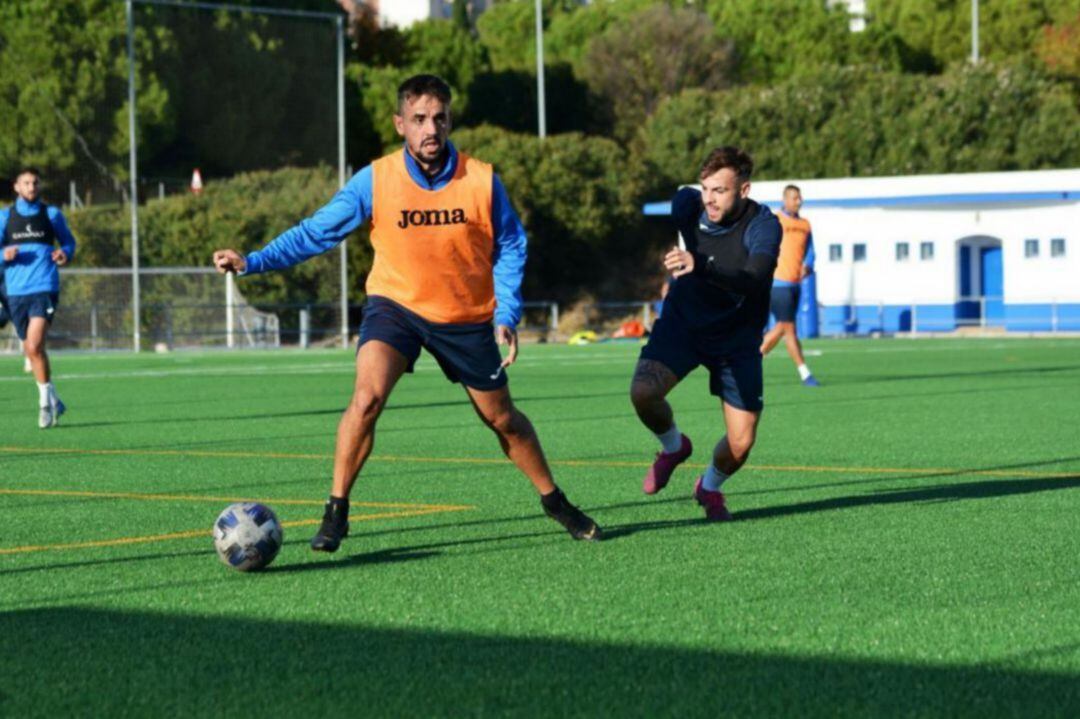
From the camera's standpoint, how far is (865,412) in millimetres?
17266

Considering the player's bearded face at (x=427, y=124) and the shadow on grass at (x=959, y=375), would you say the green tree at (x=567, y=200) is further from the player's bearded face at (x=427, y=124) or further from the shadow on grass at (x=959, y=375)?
the player's bearded face at (x=427, y=124)

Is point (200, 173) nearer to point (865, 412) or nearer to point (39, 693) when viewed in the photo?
point (865, 412)

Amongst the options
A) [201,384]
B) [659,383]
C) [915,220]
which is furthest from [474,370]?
[915,220]

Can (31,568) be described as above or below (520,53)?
below

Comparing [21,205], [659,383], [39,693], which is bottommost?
[39,693]

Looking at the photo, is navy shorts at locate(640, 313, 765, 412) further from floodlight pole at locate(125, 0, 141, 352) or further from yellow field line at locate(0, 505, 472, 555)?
floodlight pole at locate(125, 0, 141, 352)

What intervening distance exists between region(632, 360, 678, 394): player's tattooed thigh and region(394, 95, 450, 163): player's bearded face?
1.98 metres

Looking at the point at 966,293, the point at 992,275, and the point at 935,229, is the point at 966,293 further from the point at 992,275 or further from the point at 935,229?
the point at 935,229

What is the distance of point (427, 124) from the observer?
26.0 ft

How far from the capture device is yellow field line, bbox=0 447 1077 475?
1145 cm

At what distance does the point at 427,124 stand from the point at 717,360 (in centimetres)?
222

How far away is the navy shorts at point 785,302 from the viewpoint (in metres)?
22.2

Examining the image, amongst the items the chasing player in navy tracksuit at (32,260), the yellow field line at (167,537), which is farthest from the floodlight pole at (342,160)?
the yellow field line at (167,537)

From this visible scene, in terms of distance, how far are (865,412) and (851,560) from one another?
984 cm
